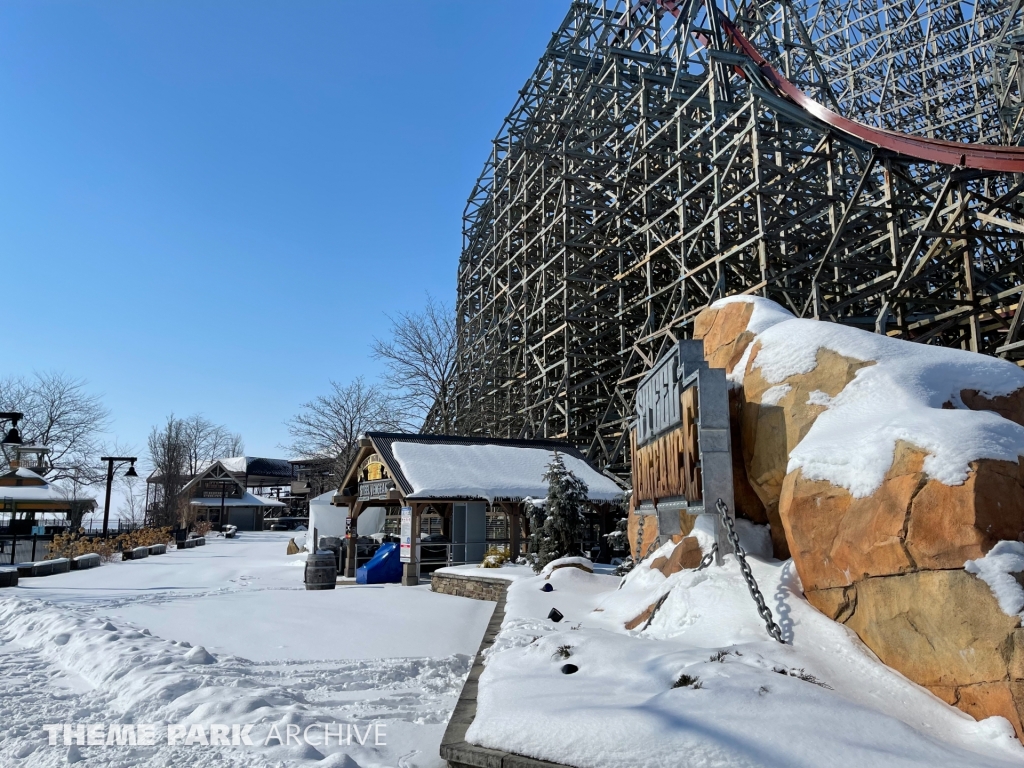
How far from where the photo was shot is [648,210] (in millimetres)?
23484

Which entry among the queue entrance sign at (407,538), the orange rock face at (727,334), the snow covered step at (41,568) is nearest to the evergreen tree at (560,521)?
the queue entrance sign at (407,538)

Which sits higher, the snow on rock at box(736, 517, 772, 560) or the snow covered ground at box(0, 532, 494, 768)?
the snow on rock at box(736, 517, 772, 560)

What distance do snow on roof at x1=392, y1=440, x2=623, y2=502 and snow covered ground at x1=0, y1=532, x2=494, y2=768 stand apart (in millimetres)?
3210

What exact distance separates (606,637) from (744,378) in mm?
3059

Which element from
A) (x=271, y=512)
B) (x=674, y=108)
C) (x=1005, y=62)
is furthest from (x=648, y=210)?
(x=271, y=512)

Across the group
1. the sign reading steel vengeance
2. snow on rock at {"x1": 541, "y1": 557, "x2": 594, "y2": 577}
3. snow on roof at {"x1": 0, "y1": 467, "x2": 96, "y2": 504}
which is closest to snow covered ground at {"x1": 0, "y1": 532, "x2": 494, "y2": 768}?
snow on rock at {"x1": 541, "y1": 557, "x2": 594, "y2": 577}

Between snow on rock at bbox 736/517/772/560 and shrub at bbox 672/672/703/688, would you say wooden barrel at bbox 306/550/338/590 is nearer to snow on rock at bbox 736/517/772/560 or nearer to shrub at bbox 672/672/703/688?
snow on rock at bbox 736/517/772/560

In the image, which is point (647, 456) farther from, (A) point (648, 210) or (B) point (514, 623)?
(A) point (648, 210)

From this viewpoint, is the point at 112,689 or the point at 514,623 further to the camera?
the point at 514,623

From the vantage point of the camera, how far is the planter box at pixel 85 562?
20688 millimetres

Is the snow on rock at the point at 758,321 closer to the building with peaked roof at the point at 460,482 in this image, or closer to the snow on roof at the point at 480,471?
the building with peaked roof at the point at 460,482

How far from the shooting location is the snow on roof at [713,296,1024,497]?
482 cm

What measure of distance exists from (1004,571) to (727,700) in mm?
1758

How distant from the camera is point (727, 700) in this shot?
4270 millimetres
